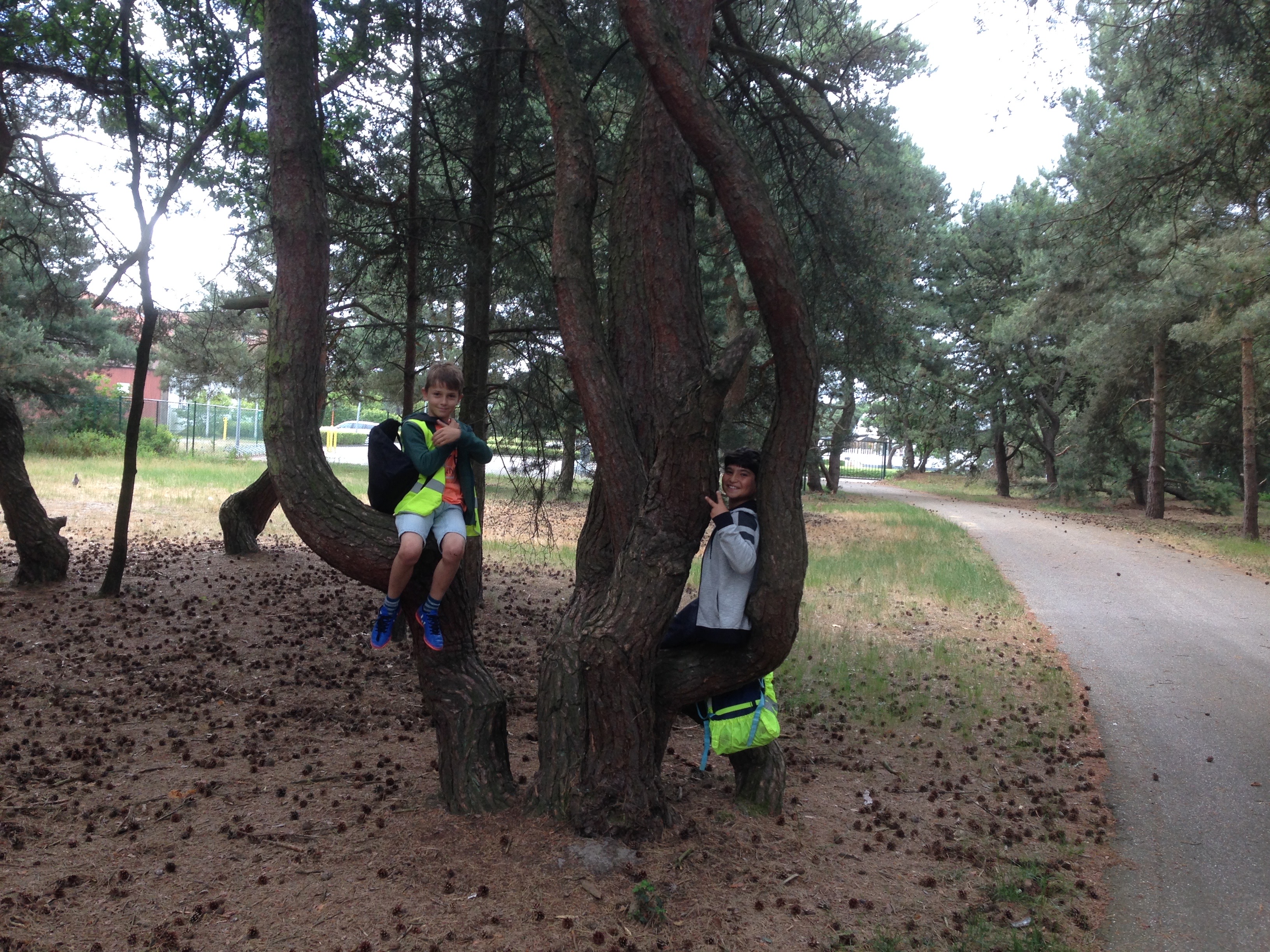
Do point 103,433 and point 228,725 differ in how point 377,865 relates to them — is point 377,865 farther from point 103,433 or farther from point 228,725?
point 103,433

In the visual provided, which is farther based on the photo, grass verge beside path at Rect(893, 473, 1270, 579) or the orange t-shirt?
grass verge beside path at Rect(893, 473, 1270, 579)

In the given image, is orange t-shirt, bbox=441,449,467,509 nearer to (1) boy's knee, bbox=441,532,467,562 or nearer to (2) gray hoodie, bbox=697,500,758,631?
(1) boy's knee, bbox=441,532,467,562

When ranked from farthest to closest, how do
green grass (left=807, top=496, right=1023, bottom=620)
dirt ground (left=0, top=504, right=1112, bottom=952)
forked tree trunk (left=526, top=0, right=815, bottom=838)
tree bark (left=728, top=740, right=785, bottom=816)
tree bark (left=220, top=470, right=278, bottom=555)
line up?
green grass (left=807, top=496, right=1023, bottom=620) < tree bark (left=220, top=470, right=278, bottom=555) < tree bark (left=728, top=740, right=785, bottom=816) < forked tree trunk (left=526, top=0, right=815, bottom=838) < dirt ground (left=0, top=504, right=1112, bottom=952)

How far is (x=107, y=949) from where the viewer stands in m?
3.27

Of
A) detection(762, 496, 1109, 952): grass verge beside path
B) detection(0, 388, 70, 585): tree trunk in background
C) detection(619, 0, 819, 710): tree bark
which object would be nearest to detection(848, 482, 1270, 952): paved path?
detection(762, 496, 1109, 952): grass verge beside path

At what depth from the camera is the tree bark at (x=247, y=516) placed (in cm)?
1175

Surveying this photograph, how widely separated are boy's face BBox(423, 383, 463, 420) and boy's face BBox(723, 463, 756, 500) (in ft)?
4.39

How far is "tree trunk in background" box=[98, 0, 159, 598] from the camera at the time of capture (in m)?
7.64

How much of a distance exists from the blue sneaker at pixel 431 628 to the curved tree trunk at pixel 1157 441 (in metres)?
24.4

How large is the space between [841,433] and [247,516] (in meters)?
22.4

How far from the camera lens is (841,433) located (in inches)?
1207

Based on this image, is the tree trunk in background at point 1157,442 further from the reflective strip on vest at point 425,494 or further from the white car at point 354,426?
the white car at point 354,426

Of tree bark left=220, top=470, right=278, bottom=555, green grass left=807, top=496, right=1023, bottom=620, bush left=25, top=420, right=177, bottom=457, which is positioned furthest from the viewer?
bush left=25, top=420, right=177, bottom=457

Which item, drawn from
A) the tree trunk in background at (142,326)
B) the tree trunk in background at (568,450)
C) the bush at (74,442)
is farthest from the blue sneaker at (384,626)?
the bush at (74,442)
